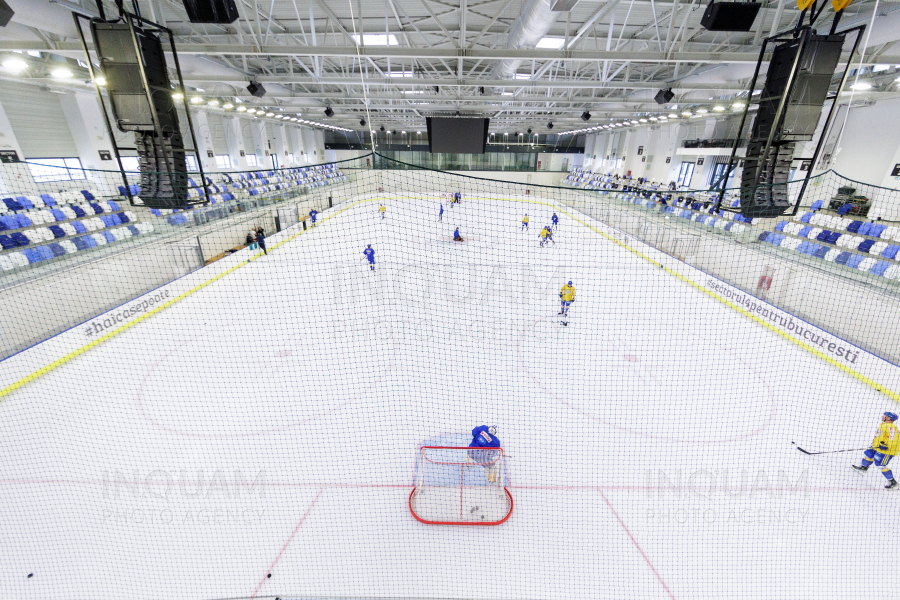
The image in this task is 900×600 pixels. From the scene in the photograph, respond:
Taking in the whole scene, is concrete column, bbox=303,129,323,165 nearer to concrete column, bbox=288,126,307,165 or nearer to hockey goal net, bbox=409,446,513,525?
concrete column, bbox=288,126,307,165

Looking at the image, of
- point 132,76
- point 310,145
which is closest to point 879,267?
point 132,76

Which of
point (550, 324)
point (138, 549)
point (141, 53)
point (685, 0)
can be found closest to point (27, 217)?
point (141, 53)

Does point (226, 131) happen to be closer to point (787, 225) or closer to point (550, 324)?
point (550, 324)

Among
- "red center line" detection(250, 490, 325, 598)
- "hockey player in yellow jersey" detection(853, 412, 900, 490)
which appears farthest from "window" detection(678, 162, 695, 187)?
"red center line" detection(250, 490, 325, 598)

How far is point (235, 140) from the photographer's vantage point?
21125mm

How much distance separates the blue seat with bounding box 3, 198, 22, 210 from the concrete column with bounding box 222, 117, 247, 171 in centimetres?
1347

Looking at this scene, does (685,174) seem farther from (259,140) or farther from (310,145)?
(310,145)

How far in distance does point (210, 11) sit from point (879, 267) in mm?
11000

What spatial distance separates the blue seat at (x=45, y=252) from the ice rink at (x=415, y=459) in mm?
1805

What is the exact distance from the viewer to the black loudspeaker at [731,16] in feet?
14.4

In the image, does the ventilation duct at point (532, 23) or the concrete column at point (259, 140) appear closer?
the ventilation duct at point (532, 23)

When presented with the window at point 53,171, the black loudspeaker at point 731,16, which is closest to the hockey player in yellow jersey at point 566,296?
the black loudspeaker at point 731,16

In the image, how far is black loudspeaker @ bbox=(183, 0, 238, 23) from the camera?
4.30 m

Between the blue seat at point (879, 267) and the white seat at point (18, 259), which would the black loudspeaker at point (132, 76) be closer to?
the white seat at point (18, 259)
